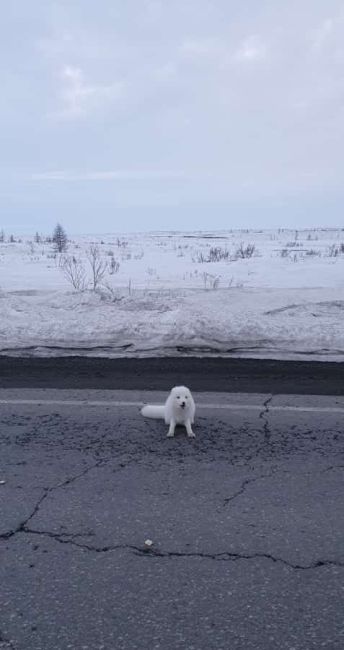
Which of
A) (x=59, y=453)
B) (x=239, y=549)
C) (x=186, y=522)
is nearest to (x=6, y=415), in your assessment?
(x=59, y=453)

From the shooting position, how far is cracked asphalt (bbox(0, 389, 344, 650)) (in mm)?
2654

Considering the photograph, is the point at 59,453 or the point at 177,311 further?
the point at 177,311

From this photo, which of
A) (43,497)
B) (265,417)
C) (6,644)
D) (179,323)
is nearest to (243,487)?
(43,497)

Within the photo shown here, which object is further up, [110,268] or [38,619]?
[110,268]

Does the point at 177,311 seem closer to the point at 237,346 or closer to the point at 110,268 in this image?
the point at 237,346

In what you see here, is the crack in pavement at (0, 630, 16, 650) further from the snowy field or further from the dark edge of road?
the snowy field

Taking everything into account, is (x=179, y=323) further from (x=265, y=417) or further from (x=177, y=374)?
(x=265, y=417)

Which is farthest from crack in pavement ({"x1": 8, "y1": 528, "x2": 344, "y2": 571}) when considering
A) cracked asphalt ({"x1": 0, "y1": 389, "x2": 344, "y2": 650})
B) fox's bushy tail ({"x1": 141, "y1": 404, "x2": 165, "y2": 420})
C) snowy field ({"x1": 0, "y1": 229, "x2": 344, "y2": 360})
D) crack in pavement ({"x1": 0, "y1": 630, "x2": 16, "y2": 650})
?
snowy field ({"x1": 0, "y1": 229, "x2": 344, "y2": 360})

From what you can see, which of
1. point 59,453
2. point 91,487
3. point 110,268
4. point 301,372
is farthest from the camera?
point 110,268

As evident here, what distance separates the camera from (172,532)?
11.4 feet

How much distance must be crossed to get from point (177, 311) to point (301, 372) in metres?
3.41

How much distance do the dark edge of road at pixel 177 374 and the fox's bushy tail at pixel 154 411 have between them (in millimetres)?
1051

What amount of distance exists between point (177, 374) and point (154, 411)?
177 cm

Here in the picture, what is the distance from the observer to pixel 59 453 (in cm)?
475
